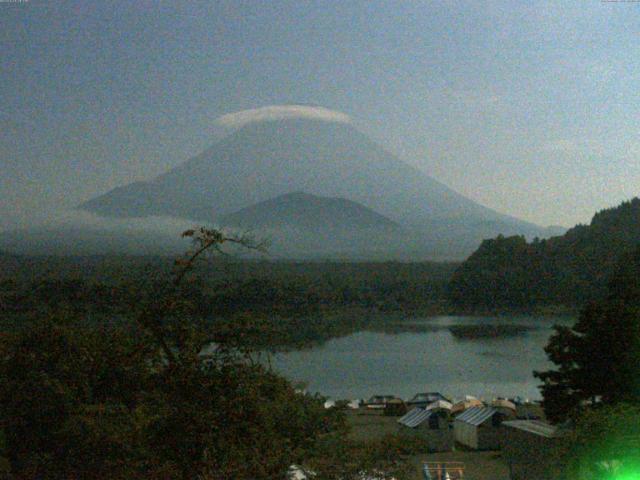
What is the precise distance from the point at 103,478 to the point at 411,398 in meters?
15.1

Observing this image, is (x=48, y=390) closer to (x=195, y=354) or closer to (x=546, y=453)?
(x=195, y=354)

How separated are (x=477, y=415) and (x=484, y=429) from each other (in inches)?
18.8

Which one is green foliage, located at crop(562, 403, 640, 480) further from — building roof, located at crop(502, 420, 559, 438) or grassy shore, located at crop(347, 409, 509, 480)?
building roof, located at crop(502, 420, 559, 438)

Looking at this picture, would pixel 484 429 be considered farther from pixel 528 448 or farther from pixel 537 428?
pixel 528 448

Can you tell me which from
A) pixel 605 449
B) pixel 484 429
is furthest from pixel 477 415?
pixel 605 449

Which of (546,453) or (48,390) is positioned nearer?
(48,390)

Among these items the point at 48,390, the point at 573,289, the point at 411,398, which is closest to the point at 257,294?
the point at 411,398

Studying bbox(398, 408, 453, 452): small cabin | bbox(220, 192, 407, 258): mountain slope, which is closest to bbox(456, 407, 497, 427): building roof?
bbox(398, 408, 453, 452): small cabin

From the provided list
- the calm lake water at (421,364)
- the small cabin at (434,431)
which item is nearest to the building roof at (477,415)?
Result: the small cabin at (434,431)

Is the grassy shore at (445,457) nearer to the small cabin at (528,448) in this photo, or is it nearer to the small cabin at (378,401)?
the small cabin at (528,448)

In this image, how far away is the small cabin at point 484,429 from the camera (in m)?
11.6

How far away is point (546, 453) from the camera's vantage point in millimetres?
6750

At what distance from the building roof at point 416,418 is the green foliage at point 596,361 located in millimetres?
3394

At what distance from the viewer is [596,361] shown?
845 centimetres
